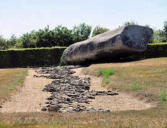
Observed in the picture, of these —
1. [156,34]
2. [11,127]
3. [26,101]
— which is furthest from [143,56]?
[156,34]

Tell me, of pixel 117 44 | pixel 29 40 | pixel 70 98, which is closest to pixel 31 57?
pixel 117 44

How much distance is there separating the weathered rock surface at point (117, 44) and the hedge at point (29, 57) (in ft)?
33.1

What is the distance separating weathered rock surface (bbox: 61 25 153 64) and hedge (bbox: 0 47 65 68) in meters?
10.1

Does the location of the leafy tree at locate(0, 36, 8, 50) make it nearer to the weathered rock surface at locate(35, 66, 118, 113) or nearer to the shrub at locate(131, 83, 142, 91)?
the weathered rock surface at locate(35, 66, 118, 113)

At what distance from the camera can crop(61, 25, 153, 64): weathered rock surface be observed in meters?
25.5

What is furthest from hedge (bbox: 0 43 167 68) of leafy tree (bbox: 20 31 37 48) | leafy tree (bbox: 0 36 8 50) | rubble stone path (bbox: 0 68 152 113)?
leafy tree (bbox: 0 36 8 50)

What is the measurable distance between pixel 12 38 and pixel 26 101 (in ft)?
248

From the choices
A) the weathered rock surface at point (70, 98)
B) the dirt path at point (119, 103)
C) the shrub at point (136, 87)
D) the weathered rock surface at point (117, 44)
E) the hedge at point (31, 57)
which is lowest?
the dirt path at point (119, 103)

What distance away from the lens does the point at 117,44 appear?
25531 mm

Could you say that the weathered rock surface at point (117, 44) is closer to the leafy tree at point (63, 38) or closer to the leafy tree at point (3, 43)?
the leafy tree at point (63, 38)

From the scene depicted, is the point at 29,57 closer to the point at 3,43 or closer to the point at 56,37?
the point at 56,37

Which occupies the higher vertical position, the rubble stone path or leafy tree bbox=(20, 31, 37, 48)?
leafy tree bbox=(20, 31, 37, 48)

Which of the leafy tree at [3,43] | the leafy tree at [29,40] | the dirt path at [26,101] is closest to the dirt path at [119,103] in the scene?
the dirt path at [26,101]

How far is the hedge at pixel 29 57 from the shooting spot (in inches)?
1564
